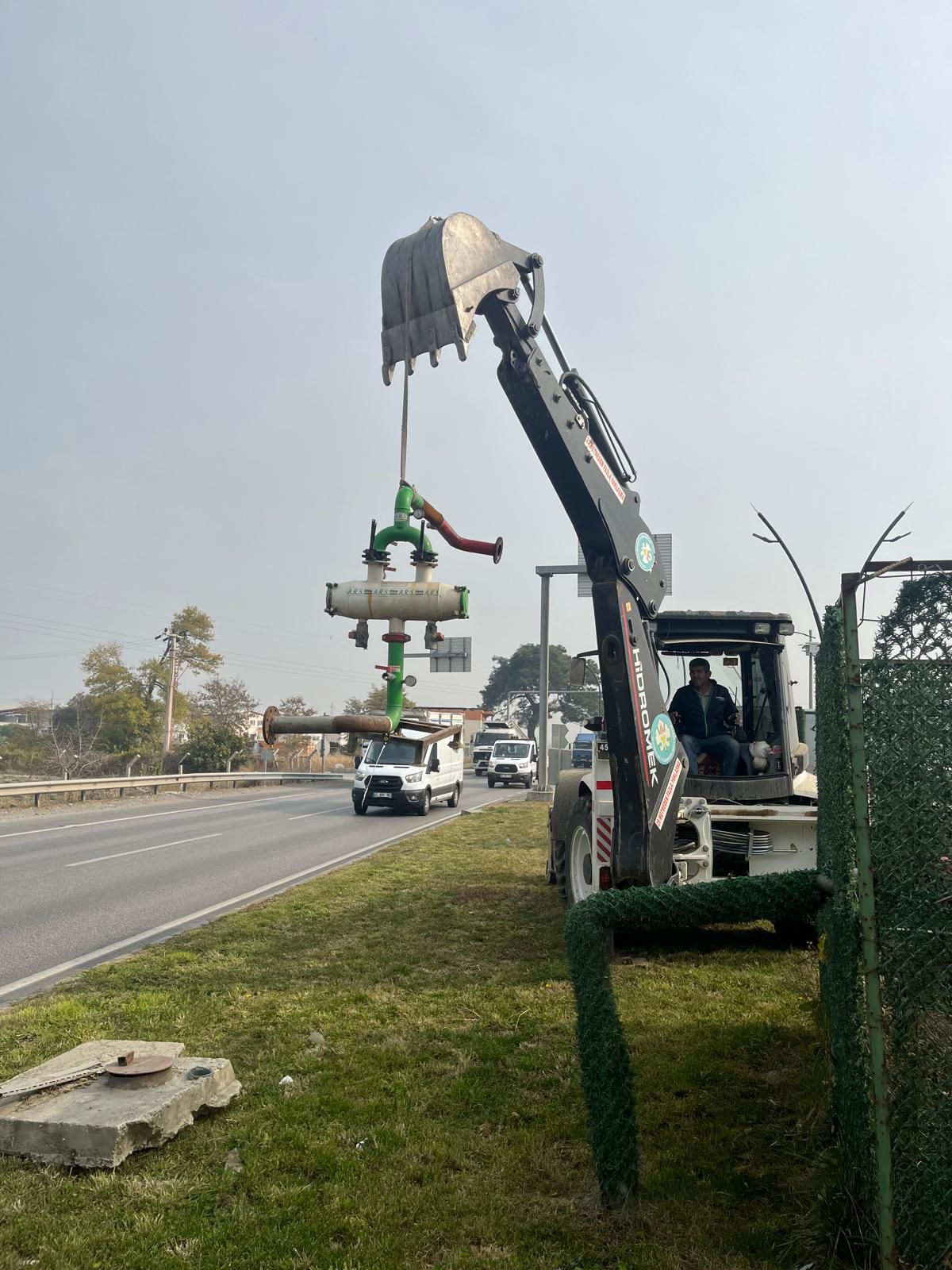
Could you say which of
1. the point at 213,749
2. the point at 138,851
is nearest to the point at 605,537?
the point at 138,851

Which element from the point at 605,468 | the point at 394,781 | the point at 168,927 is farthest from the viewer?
the point at 394,781

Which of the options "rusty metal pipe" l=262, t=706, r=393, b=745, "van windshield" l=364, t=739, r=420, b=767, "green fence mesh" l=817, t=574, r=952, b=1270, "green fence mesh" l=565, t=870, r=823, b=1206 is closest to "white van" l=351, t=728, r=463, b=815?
"van windshield" l=364, t=739, r=420, b=767

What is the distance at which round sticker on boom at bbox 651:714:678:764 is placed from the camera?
5887 mm

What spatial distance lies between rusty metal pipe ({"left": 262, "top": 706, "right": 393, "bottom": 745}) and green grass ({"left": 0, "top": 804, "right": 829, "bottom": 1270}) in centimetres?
175

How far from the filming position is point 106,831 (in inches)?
698

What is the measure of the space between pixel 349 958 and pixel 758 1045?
332 cm

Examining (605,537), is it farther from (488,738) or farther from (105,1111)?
(488,738)

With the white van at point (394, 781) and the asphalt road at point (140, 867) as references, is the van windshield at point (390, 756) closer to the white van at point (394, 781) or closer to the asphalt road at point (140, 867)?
the white van at point (394, 781)

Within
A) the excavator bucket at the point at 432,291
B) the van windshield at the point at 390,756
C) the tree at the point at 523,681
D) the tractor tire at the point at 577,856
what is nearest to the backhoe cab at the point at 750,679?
the tractor tire at the point at 577,856

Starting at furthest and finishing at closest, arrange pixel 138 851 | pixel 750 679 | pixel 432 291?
pixel 138 851 < pixel 750 679 < pixel 432 291

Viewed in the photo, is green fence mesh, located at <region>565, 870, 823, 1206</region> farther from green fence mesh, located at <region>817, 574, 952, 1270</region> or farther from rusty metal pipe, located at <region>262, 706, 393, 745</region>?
rusty metal pipe, located at <region>262, 706, 393, 745</region>

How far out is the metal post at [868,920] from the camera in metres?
2.76

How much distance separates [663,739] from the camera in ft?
19.6

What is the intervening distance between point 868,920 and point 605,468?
12.4 ft
